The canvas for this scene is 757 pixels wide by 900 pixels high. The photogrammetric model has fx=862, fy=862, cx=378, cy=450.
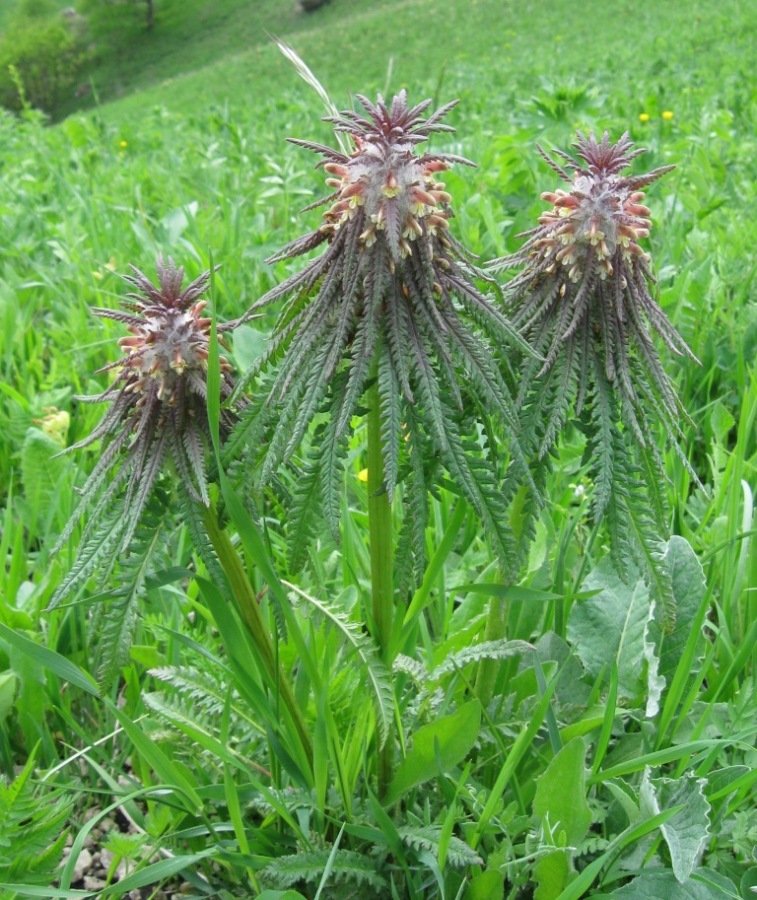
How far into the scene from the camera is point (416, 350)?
3.99 ft

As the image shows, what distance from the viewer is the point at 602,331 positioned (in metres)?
1.40

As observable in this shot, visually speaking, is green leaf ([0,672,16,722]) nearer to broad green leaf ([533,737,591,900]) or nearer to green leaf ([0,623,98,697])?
green leaf ([0,623,98,697])

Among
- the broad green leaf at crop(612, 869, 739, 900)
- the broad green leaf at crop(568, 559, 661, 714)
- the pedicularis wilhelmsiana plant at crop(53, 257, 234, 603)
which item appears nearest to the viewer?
the pedicularis wilhelmsiana plant at crop(53, 257, 234, 603)

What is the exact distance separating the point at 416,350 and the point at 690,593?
3.65 feet

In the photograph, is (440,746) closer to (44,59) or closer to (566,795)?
(566,795)

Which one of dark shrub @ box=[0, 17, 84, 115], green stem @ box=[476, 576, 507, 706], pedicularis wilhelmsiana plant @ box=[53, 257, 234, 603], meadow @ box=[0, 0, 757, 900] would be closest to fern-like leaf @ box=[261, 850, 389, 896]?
meadow @ box=[0, 0, 757, 900]

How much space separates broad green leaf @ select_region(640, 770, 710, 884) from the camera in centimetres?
151

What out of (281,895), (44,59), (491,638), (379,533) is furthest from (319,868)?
(44,59)

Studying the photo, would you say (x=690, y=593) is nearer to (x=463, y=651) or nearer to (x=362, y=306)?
(x=463, y=651)

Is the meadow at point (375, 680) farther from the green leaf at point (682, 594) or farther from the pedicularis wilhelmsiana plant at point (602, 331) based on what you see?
the pedicularis wilhelmsiana plant at point (602, 331)

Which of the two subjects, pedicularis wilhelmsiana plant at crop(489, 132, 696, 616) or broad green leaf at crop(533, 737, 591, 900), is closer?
pedicularis wilhelmsiana plant at crop(489, 132, 696, 616)

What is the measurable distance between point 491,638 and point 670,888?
0.55 metres

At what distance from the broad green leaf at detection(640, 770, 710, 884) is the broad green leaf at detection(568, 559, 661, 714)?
30cm

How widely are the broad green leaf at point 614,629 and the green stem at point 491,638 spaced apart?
0.29 meters
